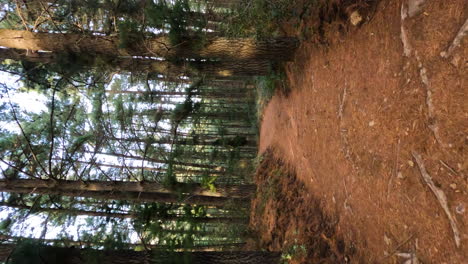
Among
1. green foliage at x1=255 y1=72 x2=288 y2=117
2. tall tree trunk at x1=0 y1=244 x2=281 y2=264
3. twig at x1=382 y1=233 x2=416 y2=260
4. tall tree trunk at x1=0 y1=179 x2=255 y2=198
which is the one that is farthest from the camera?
green foliage at x1=255 y1=72 x2=288 y2=117

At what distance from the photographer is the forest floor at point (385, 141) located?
2.56m

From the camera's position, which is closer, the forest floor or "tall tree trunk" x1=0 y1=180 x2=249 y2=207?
the forest floor

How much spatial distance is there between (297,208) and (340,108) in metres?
2.31

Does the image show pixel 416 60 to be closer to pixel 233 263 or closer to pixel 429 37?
pixel 429 37

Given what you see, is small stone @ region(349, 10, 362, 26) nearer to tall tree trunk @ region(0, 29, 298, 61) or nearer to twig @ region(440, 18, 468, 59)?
twig @ region(440, 18, 468, 59)

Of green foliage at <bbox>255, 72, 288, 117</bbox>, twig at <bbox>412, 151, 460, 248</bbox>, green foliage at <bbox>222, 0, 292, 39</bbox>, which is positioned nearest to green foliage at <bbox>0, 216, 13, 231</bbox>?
green foliage at <bbox>222, 0, 292, 39</bbox>

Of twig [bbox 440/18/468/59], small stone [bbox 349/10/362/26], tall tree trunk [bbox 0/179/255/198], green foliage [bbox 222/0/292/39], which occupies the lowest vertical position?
Answer: tall tree trunk [bbox 0/179/255/198]

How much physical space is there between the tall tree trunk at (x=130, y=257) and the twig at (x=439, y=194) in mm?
3380

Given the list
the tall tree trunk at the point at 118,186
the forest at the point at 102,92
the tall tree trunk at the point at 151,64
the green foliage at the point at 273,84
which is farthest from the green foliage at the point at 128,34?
the green foliage at the point at 273,84

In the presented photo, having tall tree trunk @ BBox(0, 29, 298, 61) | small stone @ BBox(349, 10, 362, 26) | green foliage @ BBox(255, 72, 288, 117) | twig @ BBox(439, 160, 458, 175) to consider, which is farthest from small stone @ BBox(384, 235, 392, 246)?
green foliage @ BBox(255, 72, 288, 117)

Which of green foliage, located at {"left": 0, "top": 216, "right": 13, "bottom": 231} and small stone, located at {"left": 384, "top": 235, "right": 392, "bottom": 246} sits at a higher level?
small stone, located at {"left": 384, "top": 235, "right": 392, "bottom": 246}

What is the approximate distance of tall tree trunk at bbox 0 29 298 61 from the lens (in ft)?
17.6

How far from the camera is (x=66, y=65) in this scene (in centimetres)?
574

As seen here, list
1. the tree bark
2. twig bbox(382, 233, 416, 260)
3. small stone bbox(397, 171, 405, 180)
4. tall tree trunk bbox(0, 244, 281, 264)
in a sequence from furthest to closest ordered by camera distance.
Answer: the tree bark
tall tree trunk bbox(0, 244, 281, 264)
small stone bbox(397, 171, 405, 180)
twig bbox(382, 233, 416, 260)
